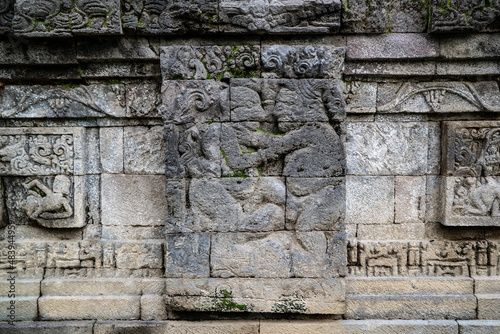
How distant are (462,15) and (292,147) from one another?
2008 mm

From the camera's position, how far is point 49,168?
3.60 m

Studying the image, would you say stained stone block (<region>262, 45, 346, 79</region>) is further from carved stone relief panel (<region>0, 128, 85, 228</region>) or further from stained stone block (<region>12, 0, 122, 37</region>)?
carved stone relief panel (<region>0, 128, 85, 228</region>)

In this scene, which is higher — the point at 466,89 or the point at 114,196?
the point at 466,89

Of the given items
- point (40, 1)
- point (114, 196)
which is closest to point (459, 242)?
point (114, 196)

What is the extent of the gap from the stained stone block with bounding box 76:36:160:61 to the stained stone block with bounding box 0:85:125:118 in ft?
1.04

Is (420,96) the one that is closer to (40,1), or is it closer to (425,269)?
(425,269)

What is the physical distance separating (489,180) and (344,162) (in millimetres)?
1574

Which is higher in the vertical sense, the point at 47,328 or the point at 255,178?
the point at 255,178

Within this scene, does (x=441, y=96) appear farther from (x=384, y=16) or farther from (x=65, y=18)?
(x=65, y=18)

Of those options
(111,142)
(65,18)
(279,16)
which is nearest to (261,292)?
(111,142)

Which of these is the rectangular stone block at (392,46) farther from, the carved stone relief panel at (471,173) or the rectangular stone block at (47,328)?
the rectangular stone block at (47,328)

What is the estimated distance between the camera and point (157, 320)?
140 inches

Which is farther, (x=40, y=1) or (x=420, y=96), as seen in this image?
(x=420, y=96)

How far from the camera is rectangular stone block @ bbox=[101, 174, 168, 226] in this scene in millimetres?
3672
